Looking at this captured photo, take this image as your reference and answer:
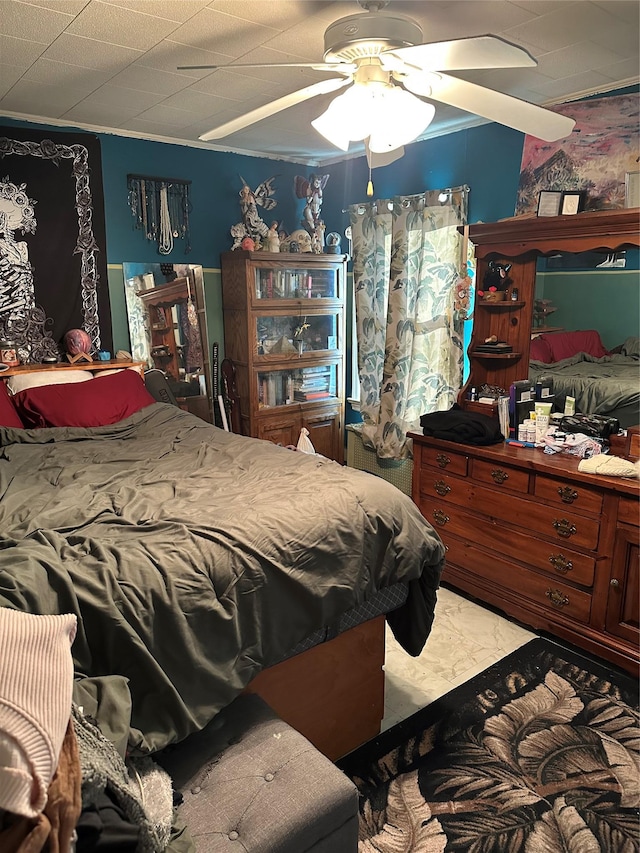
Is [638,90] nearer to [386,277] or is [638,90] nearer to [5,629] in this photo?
[386,277]

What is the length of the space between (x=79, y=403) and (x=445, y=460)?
188 centimetres

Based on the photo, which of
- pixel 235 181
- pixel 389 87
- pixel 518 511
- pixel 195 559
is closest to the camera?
pixel 195 559

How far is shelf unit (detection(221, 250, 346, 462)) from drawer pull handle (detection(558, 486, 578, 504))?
217cm

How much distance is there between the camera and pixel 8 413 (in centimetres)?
291

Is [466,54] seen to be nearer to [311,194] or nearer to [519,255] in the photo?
[519,255]

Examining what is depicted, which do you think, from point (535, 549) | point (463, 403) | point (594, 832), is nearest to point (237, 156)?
point (463, 403)

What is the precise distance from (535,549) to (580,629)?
37 cm

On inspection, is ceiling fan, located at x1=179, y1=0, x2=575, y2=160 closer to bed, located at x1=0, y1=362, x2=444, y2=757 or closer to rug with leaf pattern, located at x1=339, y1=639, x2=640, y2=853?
bed, located at x1=0, y1=362, x2=444, y2=757

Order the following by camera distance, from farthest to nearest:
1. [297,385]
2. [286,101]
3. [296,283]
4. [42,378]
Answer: [297,385], [296,283], [42,378], [286,101]

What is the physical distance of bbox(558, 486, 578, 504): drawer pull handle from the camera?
249cm

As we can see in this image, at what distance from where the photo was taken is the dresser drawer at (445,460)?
116 inches

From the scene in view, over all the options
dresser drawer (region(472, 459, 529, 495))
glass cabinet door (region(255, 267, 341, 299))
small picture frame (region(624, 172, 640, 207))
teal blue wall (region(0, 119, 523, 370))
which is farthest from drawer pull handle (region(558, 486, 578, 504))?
glass cabinet door (region(255, 267, 341, 299))

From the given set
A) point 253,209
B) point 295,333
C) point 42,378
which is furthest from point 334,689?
point 253,209

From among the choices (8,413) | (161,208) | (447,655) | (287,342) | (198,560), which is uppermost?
(161,208)
